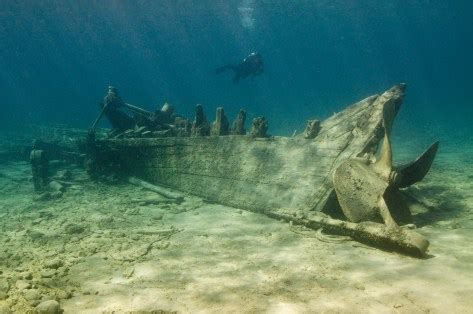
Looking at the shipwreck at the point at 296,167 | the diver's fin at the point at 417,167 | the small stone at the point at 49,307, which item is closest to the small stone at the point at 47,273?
the small stone at the point at 49,307

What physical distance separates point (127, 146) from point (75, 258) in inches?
219

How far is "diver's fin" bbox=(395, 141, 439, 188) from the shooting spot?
5146 mm

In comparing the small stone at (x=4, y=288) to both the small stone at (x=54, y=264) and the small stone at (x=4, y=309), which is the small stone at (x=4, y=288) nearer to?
the small stone at (x=4, y=309)

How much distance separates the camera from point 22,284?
Answer: 3557mm

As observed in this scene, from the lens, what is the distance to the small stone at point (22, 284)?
3.51 m

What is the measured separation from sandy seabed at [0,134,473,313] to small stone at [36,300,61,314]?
0.12 metres

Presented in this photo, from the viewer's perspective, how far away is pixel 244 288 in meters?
3.56

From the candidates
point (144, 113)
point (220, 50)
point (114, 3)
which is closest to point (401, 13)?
point (114, 3)

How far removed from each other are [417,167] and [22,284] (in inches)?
211

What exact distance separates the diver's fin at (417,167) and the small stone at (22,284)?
4.87 m

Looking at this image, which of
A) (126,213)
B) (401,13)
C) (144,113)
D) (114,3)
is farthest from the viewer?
(401,13)

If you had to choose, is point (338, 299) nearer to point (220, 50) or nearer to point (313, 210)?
point (313, 210)

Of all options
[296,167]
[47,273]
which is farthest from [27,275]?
[296,167]

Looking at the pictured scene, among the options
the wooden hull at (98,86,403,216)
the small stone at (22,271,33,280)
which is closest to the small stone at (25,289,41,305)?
the small stone at (22,271,33,280)
